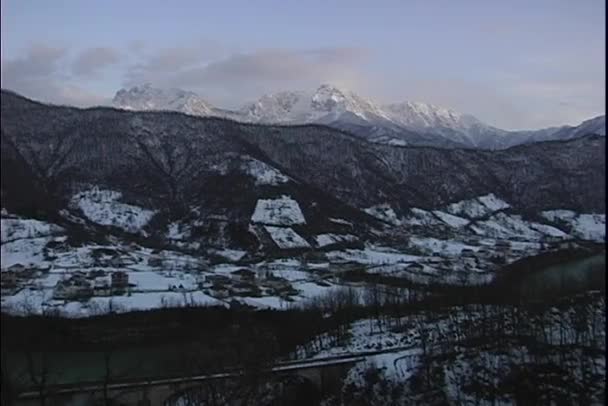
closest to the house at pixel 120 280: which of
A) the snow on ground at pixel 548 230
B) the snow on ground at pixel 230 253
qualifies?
Result: the snow on ground at pixel 230 253

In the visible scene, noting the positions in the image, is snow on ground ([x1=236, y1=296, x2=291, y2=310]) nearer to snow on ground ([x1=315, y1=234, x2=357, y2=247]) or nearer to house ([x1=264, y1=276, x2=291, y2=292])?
house ([x1=264, y1=276, x2=291, y2=292])

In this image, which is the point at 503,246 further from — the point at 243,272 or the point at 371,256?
the point at 243,272

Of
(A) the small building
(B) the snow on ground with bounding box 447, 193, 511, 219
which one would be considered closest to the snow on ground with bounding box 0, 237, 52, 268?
(A) the small building

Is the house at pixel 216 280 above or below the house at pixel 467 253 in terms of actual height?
below

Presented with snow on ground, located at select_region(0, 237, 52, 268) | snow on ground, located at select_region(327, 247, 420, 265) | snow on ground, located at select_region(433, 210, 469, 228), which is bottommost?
snow on ground, located at select_region(327, 247, 420, 265)

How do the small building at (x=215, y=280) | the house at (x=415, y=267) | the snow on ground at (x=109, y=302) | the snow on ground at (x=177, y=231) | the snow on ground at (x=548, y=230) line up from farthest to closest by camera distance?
1. the snow on ground at (x=177, y=231)
2. the house at (x=415, y=267)
3. the small building at (x=215, y=280)
4. the snow on ground at (x=548, y=230)
5. the snow on ground at (x=109, y=302)

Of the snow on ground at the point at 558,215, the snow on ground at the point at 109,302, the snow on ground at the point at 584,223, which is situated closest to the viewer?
the snow on ground at the point at 584,223

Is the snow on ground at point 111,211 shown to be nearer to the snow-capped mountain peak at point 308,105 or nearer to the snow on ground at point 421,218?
the snow on ground at point 421,218

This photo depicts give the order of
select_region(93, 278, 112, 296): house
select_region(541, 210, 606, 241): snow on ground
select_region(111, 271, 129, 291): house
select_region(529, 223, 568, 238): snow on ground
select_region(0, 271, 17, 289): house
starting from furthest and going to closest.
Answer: select_region(111, 271, 129, 291): house < select_region(93, 278, 112, 296): house < select_region(529, 223, 568, 238): snow on ground < select_region(0, 271, 17, 289): house < select_region(541, 210, 606, 241): snow on ground

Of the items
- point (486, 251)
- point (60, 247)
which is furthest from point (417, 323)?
point (60, 247)
